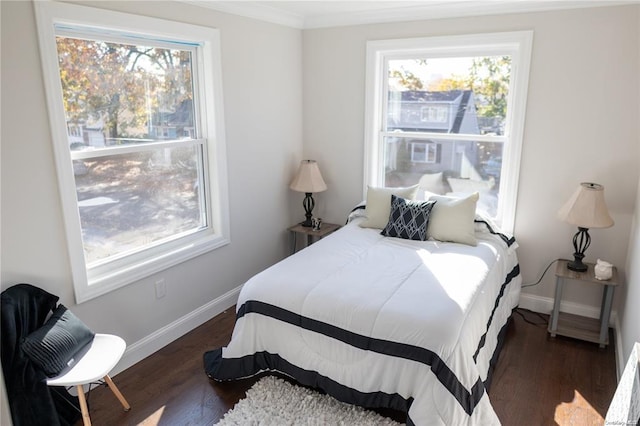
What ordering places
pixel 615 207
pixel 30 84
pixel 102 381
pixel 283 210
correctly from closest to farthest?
pixel 30 84
pixel 102 381
pixel 615 207
pixel 283 210

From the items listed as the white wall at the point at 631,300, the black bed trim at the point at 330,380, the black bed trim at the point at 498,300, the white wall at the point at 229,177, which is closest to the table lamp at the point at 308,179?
the white wall at the point at 229,177

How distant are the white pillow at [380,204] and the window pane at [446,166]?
0.92 feet

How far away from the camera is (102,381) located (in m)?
2.59

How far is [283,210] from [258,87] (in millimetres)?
1134

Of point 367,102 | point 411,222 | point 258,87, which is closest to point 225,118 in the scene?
point 258,87

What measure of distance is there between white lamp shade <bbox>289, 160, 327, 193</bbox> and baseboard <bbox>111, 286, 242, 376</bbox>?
1.01m

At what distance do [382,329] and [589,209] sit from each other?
5.65 feet

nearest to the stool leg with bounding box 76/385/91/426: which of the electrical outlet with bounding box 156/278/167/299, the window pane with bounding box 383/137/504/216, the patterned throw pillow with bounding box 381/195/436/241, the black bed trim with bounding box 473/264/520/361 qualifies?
the electrical outlet with bounding box 156/278/167/299

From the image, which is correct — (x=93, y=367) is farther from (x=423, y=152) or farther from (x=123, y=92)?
(x=423, y=152)

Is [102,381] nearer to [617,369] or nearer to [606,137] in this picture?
[617,369]

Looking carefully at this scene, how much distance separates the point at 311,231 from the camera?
3898 millimetres

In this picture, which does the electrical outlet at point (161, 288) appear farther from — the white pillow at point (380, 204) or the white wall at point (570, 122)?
the white wall at point (570, 122)

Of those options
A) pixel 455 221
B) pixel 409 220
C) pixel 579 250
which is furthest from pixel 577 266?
pixel 409 220

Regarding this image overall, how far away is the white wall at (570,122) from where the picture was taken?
9.55 ft
